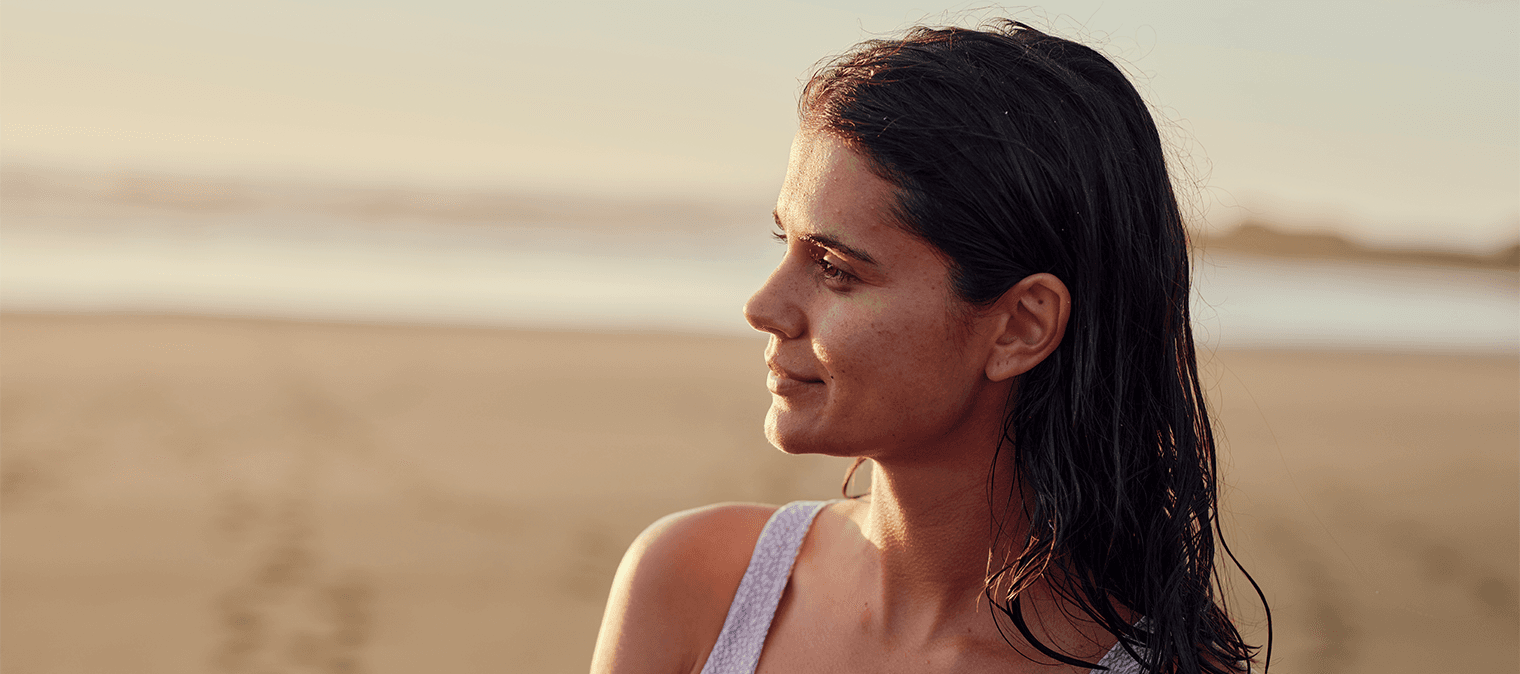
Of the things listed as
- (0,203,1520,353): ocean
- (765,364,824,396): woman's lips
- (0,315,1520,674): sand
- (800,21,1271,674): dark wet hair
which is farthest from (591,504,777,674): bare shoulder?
(0,203,1520,353): ocean

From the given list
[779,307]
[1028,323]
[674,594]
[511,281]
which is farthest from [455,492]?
[511,281]

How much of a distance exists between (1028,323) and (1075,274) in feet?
0.34

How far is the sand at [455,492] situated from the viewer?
485 cm

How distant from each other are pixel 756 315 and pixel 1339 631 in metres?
4.41

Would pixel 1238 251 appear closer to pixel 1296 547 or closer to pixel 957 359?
pixel 1296 547

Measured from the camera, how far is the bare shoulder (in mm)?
2043

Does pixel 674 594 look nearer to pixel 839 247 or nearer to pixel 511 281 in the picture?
pixel 839 247

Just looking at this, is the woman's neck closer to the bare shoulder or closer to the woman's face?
the woman's face

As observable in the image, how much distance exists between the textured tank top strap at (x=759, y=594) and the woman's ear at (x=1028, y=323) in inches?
23.4

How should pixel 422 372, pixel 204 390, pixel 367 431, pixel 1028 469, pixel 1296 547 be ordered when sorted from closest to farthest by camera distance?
pixel 1028 469 < pixel 1296 547 < pixel 367 431 < pixel 204 390 < pixel 422 372

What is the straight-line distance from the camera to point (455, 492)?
6156mm

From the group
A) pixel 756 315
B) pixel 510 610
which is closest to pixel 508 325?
pixel 510 610

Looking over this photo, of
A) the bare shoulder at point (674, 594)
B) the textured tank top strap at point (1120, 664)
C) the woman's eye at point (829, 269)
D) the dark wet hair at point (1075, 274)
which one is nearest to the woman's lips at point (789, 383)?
the woman's eye at point (829, 269)

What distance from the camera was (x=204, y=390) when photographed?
742 cm
